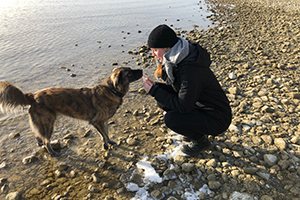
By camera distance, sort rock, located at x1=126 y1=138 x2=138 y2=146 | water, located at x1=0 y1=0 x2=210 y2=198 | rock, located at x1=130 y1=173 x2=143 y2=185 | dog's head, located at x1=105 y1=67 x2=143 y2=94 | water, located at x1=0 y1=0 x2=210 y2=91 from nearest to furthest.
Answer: rock, located at x1=130 y1=173 x2=143 y2=185 → dog's head, located at x1=105 y1=67 x2=143 y2=94 → rock, located at x1=126 y1=138 x2=138 y2=146 → water, located at x1=0 y1=0 x2=210 y2=198 → water, located at x1=0 y1=0 x2=210 y2=91

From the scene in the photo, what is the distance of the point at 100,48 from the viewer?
994 cm

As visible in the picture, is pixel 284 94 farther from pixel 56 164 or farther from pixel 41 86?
pixel 41 86

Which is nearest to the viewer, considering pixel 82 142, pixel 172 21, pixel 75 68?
pixel 82 142

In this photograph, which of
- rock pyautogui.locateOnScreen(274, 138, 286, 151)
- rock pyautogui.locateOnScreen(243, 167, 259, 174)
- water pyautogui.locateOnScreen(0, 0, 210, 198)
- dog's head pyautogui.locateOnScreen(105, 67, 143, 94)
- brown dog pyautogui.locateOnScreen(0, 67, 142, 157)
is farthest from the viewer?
water pyautogui.locateOnScreen(0, 0, 210, 198)

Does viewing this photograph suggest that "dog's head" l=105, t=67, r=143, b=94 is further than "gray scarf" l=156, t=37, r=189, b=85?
Yes

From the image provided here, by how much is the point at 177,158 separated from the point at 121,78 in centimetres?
206

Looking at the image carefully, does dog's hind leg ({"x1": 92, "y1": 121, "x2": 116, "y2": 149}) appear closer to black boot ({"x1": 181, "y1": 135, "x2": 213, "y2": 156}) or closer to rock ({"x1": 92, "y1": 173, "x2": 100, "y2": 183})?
rock ({"x1": 92, "y1": 173, "x2": 100, "y2": 183})

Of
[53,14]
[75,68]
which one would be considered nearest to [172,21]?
[75,68]

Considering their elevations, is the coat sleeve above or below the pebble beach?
above

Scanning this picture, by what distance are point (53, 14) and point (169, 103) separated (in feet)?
63.9

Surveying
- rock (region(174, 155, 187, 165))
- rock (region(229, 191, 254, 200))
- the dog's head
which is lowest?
rock (region(174, 155, 187, 165))

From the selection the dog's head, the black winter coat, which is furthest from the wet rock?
the dog's head

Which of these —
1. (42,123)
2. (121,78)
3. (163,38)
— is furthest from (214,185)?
(42,123)

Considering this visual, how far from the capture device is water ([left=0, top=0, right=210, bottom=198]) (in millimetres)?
4496
